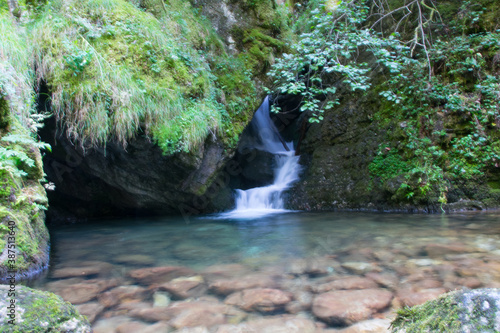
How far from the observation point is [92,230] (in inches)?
225

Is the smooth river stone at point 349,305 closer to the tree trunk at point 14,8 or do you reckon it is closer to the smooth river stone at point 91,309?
the smooth river stone at point 91,309

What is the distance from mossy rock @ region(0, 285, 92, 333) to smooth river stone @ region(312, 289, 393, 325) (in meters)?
1.48

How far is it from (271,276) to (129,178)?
4688mm

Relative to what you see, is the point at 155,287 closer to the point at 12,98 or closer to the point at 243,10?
the point at 12,98

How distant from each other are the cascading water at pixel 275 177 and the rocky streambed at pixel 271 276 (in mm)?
3404

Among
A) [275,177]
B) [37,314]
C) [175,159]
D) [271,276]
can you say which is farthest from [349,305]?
[275,177]

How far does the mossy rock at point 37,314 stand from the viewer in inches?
55.4

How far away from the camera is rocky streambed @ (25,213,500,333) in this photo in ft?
6.61

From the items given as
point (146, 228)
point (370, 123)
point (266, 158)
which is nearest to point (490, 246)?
point (370, 123)

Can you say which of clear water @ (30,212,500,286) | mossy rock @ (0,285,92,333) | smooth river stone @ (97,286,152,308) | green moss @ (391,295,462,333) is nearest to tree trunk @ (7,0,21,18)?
clear water @ (30,212,500,286)

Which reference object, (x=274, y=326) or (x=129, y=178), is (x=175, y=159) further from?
(x=274, y=326)

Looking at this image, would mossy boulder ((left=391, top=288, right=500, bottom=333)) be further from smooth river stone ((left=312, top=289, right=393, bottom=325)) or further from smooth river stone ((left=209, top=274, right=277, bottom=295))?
smooth river stone ((left=209, top=274, right=277, bottom=295))

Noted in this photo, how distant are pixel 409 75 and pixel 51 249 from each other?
7.75m

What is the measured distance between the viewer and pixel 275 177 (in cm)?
960
